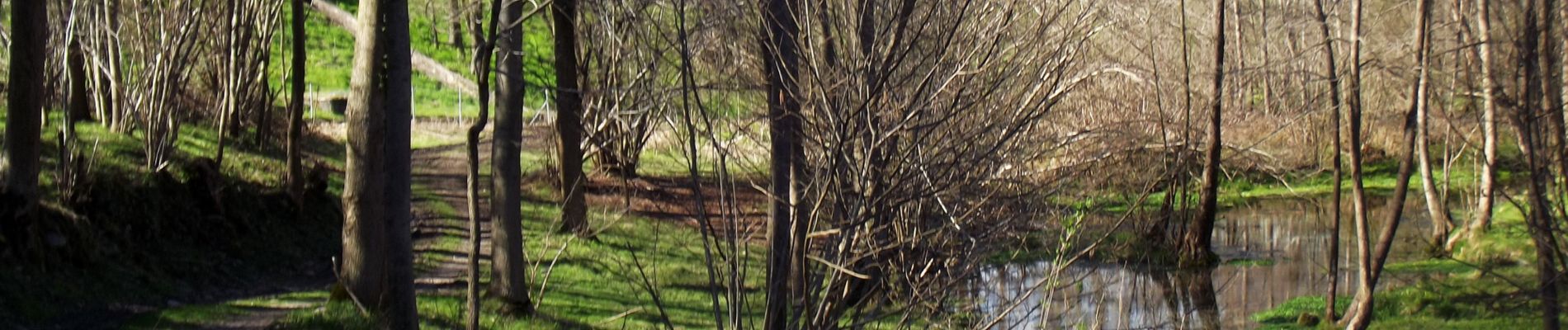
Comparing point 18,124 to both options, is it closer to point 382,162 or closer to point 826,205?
point 382,162

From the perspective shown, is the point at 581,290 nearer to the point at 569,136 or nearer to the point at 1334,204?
the point at 569,136

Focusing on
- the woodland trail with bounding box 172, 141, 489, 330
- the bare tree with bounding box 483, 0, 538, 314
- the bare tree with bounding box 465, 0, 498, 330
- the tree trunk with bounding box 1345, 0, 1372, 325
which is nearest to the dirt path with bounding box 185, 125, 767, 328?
the woodland trail with bounding box 172, 141, 489, 330

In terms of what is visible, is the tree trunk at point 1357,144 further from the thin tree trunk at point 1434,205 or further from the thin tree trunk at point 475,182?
the thin tree trunk at point 475,182

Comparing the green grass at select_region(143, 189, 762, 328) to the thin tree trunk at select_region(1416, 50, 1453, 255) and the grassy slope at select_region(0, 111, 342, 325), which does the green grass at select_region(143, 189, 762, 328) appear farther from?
the thin tree trunk at select_region(1416, 50, 1453, 255)

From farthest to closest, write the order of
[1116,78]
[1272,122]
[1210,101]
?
[1272,122] → [1210,101] → [1116,78]

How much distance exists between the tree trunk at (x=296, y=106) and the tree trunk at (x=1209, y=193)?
12.7m

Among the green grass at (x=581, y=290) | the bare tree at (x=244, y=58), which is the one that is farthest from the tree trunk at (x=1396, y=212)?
the bare tree at (x=244, y=58)

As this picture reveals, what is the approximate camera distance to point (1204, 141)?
22719 mm

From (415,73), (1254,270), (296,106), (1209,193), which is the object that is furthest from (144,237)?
(415,73)

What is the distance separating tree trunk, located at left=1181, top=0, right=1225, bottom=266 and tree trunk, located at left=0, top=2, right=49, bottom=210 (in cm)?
1561

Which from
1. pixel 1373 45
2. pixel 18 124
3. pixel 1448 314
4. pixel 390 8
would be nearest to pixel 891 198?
pixel 390 8

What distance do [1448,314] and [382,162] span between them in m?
14.3

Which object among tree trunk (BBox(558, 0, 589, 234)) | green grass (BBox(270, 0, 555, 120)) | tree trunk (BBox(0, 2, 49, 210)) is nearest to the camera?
tree trunk (BBox(0, 2, 49, 210))

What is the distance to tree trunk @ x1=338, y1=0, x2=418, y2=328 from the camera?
29.4 ft
